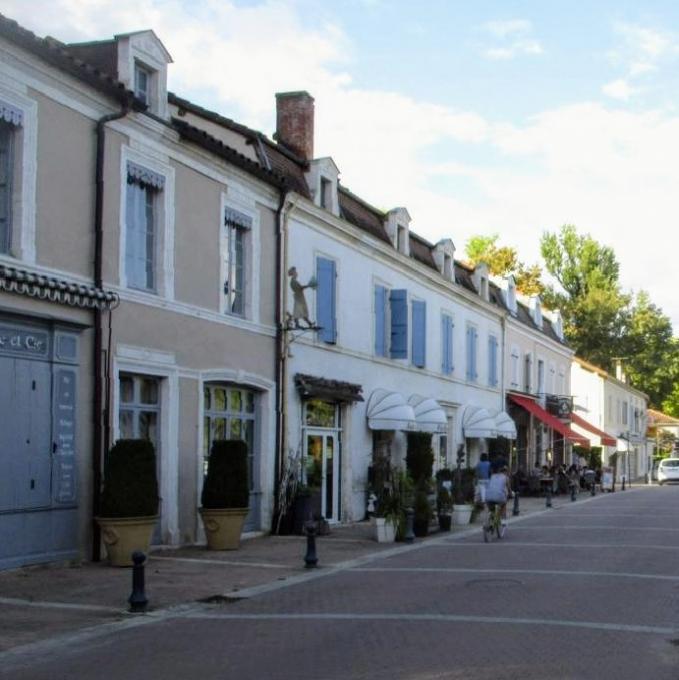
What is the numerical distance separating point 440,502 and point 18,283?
1124 cm

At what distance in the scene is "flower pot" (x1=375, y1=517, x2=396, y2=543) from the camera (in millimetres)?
20031

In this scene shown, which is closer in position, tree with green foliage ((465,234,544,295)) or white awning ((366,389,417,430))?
white awning ((366,389,417,430))

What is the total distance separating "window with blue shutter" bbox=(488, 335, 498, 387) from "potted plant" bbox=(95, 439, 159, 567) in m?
25.1

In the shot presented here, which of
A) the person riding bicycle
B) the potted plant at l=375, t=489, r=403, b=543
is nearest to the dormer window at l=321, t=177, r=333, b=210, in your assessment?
the potted plant at l=375, t=489, r=403, b=543

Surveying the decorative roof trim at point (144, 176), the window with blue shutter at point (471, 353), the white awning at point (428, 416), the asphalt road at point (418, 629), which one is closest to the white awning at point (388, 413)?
the white awning at point (428, 416)

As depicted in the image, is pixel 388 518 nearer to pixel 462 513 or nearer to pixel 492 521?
pixel 492 521

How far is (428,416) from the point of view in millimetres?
28719

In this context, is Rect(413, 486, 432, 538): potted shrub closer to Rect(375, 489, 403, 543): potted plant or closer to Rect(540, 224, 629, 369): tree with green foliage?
Rect(375, 489, 403, 543): potted plant

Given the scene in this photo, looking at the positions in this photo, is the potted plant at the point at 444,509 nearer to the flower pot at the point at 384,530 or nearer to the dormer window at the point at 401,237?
the flower pot at the point at 384,530

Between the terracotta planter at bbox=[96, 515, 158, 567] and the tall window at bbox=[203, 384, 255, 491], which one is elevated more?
the tall window at bbox=[203, 384, 255, 491]

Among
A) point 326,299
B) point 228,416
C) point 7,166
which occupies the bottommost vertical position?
point 228,416

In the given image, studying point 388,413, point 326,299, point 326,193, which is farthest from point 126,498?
point 388,413

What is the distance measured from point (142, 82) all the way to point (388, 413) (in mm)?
11515

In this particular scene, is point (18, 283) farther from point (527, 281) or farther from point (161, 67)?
point (527, 281)
